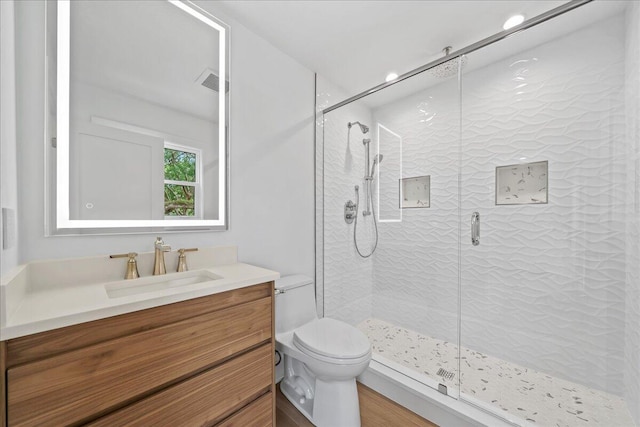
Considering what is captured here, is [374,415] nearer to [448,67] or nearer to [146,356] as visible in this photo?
[146,356]

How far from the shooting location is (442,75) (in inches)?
72.7

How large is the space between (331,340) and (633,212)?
1.79 m

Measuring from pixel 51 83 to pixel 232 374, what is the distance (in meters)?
1.39

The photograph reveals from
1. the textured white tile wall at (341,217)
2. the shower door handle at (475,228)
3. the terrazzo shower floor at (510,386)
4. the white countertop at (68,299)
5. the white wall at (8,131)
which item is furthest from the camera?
the textured white tile wall at (341,217)

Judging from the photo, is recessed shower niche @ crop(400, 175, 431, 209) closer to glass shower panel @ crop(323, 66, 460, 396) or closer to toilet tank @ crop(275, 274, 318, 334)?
glass shower panel @ crop(323, 66, 460, 396)

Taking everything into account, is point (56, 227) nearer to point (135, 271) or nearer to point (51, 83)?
point (135, 271)

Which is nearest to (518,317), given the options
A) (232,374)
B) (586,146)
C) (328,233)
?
(586,146)

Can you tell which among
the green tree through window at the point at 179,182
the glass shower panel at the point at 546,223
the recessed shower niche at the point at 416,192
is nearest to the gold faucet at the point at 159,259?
the green tree through window at the point at 179,182

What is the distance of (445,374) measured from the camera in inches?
63.6

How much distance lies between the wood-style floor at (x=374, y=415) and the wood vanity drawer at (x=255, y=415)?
0.32 m

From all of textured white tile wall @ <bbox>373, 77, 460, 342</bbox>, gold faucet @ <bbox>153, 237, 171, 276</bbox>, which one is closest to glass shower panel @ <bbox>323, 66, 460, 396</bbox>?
textured white tile wall @ <bbox>373, 77, 460, 342</bbox>

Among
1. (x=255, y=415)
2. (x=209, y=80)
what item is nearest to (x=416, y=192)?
(x=209, y=80)

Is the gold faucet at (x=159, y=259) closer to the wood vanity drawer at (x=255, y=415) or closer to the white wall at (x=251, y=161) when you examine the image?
the white wall at (x=251, y=161)

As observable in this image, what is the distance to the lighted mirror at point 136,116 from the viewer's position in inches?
40.6
